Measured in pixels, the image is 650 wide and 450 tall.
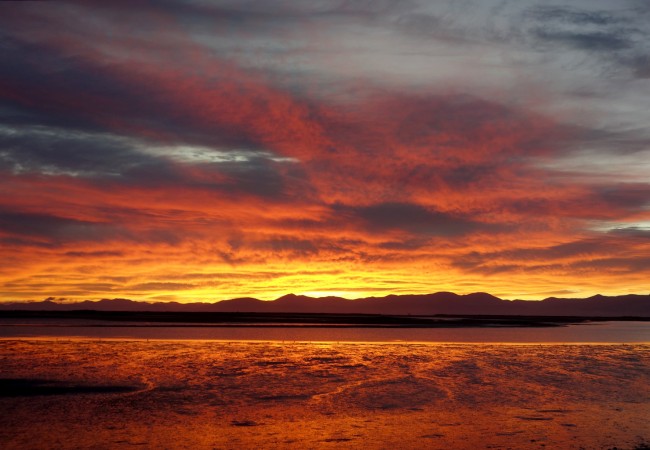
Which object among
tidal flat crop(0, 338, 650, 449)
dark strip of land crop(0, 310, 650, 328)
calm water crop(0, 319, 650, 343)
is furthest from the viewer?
dark strip of land crop(0, 310, 650, 328)

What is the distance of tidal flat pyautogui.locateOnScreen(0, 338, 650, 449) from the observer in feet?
53.3

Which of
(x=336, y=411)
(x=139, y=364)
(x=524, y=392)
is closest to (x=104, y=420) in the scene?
(x=336, y=411)

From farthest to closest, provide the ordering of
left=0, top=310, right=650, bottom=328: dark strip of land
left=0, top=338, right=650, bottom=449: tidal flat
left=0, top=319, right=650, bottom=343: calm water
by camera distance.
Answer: left=0, top=310, right=650, bottom=328: dark strip of land < left=0, top=319, right=650, bottom=343: calm water < left=0, top=338, right=650, bottom=449: tidal flat

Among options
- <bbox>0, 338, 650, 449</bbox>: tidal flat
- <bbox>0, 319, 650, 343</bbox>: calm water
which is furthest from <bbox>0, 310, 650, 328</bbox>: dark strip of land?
<bbox>0, 338, 650, 449</bbox>: tidal flat

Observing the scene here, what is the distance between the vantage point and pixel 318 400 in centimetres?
2170

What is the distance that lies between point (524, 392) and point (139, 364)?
18.6 metres

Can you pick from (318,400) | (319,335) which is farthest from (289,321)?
(318,400)

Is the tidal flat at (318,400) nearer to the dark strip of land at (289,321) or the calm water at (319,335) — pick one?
the calm water at (319,335)

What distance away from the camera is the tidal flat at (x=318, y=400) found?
16.2 meters

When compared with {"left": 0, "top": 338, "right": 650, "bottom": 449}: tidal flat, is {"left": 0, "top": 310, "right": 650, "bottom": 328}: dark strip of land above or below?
above

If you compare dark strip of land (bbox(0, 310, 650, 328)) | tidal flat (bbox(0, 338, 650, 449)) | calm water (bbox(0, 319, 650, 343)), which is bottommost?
tidal flat (bbox(0, 338, 650, 449))

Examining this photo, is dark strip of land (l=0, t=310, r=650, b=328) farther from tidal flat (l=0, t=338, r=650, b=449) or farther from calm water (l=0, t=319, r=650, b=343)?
tidal flat (l=0, t=338, r=650, b=449)

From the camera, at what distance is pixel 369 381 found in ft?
85.5

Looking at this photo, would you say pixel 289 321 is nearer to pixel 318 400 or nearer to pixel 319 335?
pixel 319 335
